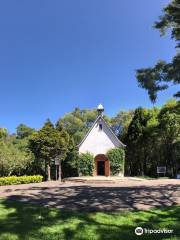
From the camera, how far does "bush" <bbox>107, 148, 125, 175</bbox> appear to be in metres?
28.4

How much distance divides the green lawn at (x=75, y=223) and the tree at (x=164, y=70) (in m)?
4.96

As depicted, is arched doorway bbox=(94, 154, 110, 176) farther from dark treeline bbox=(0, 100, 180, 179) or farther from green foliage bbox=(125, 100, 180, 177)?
green foliage bbox=(125, 100, 180, 177)

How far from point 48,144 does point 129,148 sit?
14676 mm

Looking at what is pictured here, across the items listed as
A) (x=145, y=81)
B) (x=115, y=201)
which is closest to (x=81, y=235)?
(x=115, y=201)

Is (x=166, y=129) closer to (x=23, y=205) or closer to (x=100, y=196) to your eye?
(x=100, y=196)

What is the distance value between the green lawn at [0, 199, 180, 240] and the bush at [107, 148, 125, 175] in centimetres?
1830

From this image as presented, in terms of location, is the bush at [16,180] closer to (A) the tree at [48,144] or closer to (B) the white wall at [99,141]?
(A) the tree at [48,144]

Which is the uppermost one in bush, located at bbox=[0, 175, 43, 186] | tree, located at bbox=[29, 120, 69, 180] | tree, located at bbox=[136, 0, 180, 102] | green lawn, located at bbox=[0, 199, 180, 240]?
tree, located at bbox=[136, 0, 180, 102]

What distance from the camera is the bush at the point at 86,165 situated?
28500mm

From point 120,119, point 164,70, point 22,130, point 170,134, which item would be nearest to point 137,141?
point 170,134

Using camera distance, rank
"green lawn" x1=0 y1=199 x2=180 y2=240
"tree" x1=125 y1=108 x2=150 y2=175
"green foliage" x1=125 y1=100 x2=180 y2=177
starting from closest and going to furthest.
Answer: "green lawn" x1=0 y1=199 x2=180 y2=240, "green foliage" x1=125 y1=100 x2=180 y2=177, "tree" x1=125 y1=108 x2=150 y2=175

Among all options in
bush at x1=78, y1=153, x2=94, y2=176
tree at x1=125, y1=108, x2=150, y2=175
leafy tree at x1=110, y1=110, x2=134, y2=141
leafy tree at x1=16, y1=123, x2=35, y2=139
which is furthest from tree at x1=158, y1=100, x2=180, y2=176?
leafy tree at x1=16, y1=123, x2=35, y2=139

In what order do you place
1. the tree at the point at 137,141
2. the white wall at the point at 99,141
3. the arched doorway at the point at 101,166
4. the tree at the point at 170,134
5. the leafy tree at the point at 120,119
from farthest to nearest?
the leafy tree at the point at 120,119 < the tree at the point at 137,141 < the tree at the point at 170,134 < the white wall at the point at 99,141 < the arched doorway at the point at 101,166

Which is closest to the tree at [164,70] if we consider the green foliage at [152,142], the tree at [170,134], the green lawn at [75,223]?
the green lawn at [75,223]
